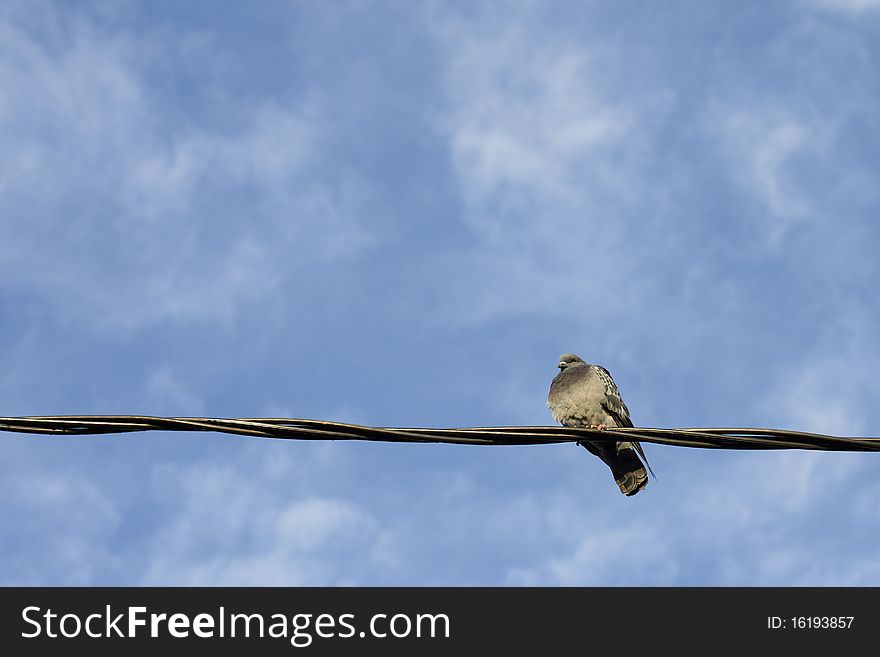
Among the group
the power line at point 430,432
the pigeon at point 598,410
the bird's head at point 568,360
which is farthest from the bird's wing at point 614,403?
the power line at point 430,432

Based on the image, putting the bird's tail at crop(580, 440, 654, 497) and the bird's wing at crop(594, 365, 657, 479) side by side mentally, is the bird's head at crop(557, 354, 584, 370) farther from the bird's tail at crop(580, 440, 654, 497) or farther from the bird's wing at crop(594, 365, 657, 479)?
the bird's tail at crop(580, 440, 654, 497)

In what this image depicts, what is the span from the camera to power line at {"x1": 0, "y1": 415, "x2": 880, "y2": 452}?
525cm

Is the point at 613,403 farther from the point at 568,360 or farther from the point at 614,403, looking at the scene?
the point at 568,360

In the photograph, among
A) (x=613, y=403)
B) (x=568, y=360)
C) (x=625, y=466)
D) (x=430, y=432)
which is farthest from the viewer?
(x=568, y=360)

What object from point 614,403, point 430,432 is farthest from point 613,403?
point 430,432

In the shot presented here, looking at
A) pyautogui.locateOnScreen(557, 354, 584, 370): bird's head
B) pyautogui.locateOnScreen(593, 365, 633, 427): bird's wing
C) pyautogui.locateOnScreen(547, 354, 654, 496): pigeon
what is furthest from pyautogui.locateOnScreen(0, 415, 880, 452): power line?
pyautogui.locateOnScreen(557, 354, 584, 370): bird's head

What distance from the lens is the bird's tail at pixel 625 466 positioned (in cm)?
998

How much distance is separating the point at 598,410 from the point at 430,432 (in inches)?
226

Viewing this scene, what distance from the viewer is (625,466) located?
10023 millimetres

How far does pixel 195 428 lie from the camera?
524 cm
